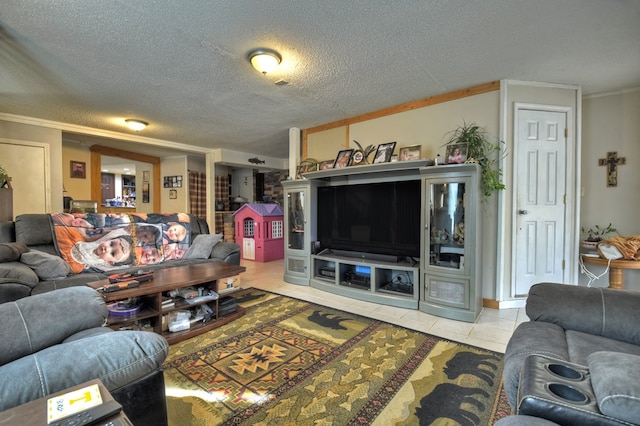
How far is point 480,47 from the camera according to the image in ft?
7.60

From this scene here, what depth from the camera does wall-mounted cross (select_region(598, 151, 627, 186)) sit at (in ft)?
10.2

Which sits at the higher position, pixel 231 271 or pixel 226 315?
pixel 231 271

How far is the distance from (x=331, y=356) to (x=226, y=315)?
1.15 meters

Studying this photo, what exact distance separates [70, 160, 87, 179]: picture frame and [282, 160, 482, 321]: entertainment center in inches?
168

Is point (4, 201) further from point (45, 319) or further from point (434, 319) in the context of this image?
point (434, 319)

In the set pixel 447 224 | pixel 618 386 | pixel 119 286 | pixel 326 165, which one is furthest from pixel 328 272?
pixel 618 386

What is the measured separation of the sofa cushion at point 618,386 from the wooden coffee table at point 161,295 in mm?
2360

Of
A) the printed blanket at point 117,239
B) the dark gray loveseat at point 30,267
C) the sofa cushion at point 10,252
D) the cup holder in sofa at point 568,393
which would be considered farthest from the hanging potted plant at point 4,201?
the cup holder in sofa at point 568,393

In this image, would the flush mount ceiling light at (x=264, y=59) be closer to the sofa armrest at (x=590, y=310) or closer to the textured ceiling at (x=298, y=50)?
the textured ceiling at (x=298, y=50)

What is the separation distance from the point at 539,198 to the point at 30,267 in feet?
15.9

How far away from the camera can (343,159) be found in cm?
376

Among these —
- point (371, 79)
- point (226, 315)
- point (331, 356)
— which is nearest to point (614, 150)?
point (371, 79)

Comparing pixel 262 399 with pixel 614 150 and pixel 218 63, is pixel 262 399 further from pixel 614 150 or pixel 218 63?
pixel 614 150

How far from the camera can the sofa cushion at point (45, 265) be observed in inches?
95.3
